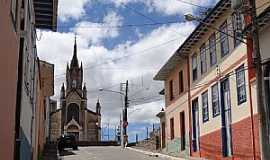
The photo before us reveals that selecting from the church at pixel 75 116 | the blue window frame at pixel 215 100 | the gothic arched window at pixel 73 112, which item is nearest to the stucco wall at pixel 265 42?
the blue window frame at pixel 215 100

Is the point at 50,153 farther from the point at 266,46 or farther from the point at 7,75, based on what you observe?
the point at 7,75

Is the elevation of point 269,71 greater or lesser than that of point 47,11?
lesser

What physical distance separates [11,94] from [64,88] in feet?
295

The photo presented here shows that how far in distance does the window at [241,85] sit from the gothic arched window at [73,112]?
77555 millimetres

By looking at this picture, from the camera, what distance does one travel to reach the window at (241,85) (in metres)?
21.3

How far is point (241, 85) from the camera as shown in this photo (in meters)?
21.6

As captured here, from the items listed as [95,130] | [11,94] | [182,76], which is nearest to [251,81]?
[11,94]

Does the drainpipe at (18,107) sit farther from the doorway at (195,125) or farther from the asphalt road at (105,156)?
the asphalt road at (105,156)

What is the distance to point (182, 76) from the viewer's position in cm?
3319

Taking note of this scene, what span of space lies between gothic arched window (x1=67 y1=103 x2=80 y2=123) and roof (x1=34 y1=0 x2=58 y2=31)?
76093 mm

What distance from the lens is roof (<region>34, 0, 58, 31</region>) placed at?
68.0 ft

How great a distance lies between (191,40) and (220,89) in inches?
207

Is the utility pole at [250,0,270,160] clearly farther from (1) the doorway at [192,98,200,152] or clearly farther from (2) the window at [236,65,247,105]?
(1) the doorway at [192,98,200,152]

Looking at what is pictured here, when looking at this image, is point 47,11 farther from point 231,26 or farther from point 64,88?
point 64,88
